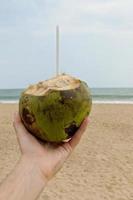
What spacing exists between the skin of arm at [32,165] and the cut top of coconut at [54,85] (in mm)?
141

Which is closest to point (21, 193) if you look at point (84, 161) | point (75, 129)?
point (75, 129)

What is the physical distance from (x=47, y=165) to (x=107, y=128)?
16774mm

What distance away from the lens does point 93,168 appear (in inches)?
395

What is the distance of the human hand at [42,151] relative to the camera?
1595 millimetres

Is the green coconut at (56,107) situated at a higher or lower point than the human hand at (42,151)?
higher

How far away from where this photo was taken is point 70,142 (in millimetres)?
1654

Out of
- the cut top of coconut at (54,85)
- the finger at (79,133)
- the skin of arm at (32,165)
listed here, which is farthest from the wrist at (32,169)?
the cut top of coconut at (54,85)

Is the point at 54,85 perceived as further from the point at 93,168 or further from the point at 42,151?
the point at 93,168

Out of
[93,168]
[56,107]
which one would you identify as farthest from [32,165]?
[93,168]

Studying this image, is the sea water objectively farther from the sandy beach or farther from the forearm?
the forearm

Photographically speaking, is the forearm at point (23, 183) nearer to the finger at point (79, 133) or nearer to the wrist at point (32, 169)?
the wrist at point (32, 169)

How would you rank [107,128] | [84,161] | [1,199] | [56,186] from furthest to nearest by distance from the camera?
[107,128]
[84,161]
[56,186]
[1,199]

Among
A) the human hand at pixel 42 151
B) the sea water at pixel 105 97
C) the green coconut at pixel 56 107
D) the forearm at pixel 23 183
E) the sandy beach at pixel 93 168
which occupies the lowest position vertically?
the sea water at pixel 105 97

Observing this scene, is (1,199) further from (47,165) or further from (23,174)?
(47,165)
